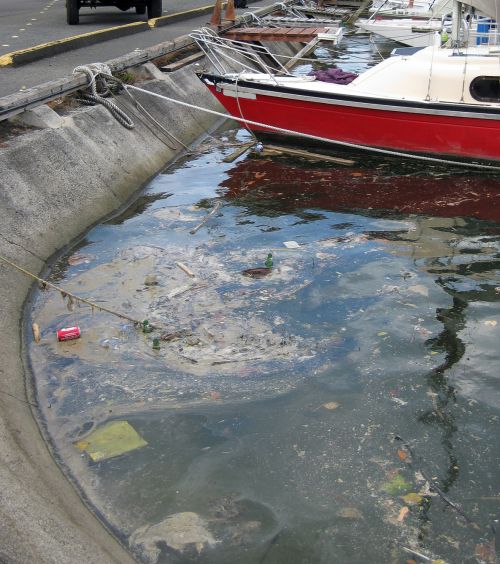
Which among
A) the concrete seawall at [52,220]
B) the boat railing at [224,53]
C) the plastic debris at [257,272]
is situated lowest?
the plastic debris at [257,272]

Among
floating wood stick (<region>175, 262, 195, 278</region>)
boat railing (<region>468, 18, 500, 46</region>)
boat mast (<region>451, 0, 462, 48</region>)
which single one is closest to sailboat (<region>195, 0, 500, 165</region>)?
boat mast (<region>451, 0, 462, 48</region>)

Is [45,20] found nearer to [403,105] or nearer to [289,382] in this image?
[403,105]

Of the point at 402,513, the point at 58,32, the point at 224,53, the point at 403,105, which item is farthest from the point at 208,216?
the point at 58,32

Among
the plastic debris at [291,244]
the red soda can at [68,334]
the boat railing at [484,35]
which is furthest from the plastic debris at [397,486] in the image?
the boat railing at [484,35]

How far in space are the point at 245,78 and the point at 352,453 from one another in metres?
9.49

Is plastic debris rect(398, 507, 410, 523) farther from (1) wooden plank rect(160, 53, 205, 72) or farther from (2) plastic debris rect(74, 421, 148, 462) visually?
(1) wooden plank rect(160, 53, 205, 72)

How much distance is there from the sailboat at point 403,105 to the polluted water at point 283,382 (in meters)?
2.14

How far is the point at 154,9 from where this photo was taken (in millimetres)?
22016

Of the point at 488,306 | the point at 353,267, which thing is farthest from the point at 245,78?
the point at 488,306

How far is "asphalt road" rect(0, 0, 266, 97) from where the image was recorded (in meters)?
13.3

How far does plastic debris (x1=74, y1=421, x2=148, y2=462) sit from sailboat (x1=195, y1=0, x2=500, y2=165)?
814 centimetres

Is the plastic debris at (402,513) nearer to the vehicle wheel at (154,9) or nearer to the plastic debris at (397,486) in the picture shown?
the plastic debris at (397,486)

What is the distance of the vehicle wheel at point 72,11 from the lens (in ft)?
65.5

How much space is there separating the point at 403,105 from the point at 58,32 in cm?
1012
